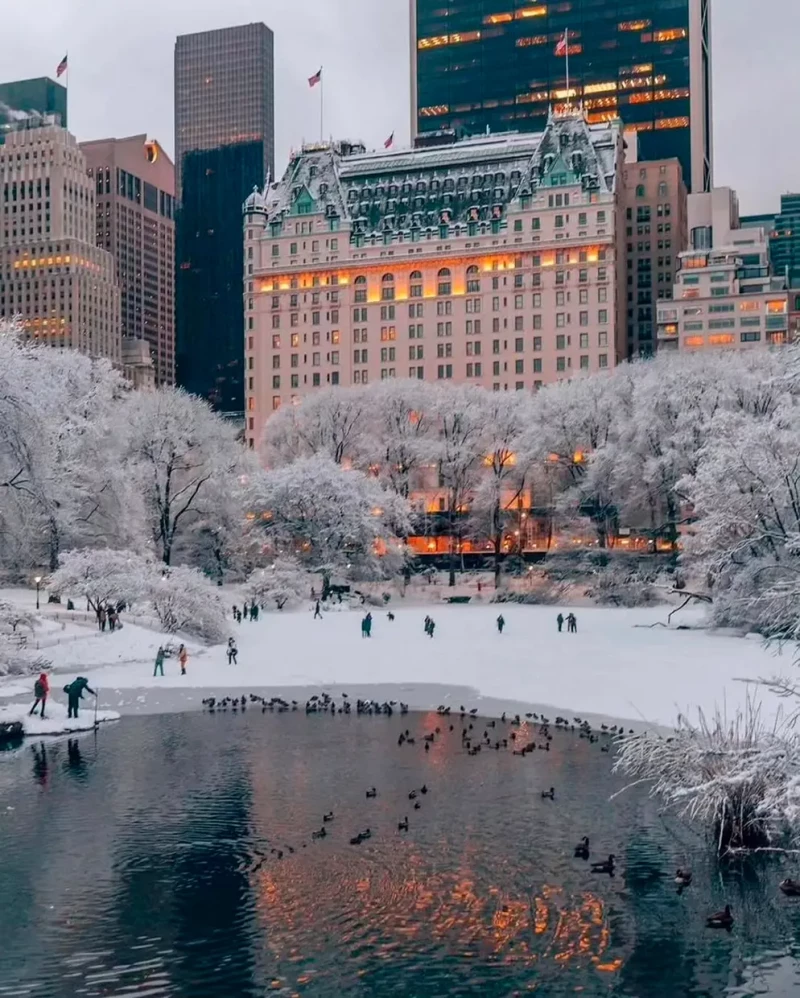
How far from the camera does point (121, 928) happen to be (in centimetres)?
2139

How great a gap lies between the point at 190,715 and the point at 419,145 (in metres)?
160

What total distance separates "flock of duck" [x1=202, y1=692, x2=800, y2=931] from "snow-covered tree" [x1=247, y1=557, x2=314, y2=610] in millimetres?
33348

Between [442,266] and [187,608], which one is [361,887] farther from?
[442,266]

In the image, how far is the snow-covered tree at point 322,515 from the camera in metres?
88.6

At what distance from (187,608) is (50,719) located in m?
19.8

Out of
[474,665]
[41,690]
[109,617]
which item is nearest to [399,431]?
[109,617]

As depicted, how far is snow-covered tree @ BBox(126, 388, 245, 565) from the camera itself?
299ft

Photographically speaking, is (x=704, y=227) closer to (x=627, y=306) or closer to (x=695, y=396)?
Result: (x=627, y=306)

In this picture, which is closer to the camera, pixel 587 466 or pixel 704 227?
pixel 587 466

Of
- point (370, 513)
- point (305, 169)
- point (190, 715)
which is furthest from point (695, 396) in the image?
point (305, 169)

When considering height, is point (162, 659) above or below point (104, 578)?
below

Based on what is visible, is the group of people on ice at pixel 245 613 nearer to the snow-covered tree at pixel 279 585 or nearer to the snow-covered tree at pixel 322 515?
the snow-covered tree at pixel 279 585

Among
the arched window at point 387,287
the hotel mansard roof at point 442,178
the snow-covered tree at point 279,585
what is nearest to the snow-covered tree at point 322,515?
the snow-covered tree at point 279,585

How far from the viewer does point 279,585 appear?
81.4m
